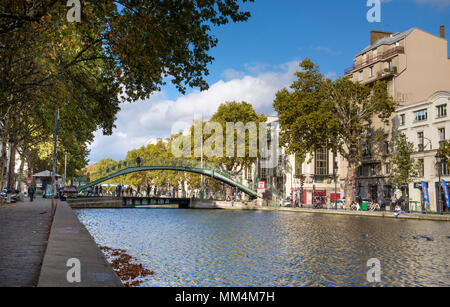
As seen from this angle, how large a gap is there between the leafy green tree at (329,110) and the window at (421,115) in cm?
386

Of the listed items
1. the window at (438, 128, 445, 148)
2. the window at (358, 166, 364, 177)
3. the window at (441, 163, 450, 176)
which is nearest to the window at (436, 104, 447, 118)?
the window at (438, 128, 445, 148)

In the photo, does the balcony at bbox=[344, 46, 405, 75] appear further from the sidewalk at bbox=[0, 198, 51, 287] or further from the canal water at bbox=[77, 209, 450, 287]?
the sidewalk at bbox=[0, 198, 51, 287]

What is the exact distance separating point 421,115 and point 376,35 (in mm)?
16161

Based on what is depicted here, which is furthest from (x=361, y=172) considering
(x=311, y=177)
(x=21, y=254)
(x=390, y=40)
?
(x=21, y=254)

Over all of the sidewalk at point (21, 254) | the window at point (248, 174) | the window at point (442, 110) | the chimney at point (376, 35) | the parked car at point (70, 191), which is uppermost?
the chimney at point (376, 35)

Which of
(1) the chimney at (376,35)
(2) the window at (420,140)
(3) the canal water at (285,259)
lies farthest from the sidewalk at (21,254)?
(1) the chimney at (376,35)

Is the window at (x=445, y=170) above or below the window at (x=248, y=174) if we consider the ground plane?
below

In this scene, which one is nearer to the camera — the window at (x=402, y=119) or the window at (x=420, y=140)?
the window at (x=420, y=140)

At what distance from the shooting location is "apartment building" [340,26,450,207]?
4962 cm

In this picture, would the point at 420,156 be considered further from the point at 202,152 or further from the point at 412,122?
the point at 202,152

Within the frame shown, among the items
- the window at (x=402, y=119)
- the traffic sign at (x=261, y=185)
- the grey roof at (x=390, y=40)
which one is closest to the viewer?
the window at (x=402, y=119)

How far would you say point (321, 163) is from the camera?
6544cm

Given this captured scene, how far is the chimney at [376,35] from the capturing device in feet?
184

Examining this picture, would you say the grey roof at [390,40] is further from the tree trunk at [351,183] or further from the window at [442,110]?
the tree trunk at [351,183]
